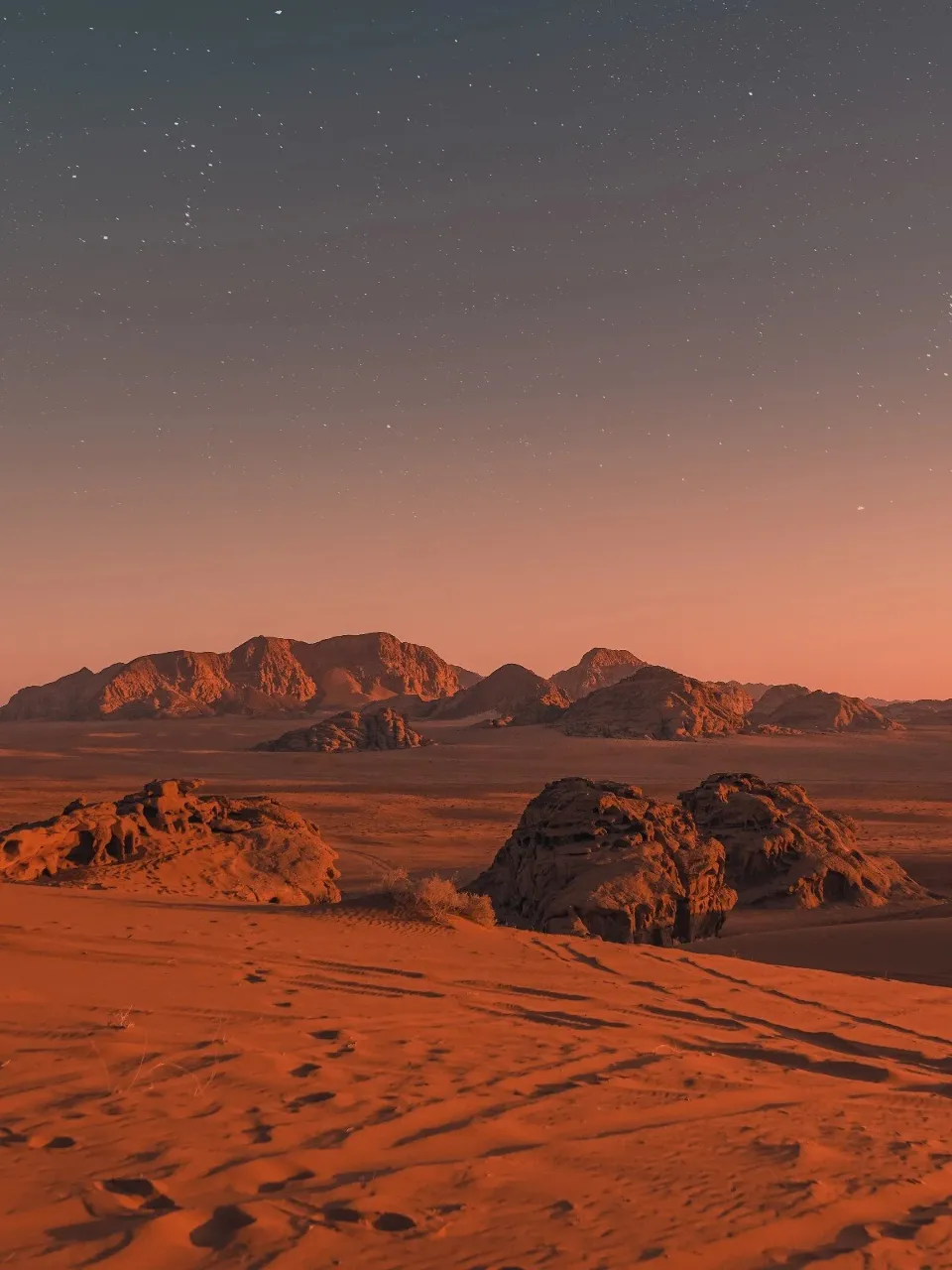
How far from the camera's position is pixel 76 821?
1553 centimetres

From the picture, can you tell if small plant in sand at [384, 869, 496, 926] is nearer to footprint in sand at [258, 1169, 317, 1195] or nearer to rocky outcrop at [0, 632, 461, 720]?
footprint in sand at [258, 1169, 317, 1195]

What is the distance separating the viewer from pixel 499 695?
4633 inches

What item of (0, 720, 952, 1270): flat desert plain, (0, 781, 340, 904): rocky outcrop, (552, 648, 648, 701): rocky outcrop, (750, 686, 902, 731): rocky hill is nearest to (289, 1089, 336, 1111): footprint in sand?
(0, 720, 952, 1270): flat desert plain

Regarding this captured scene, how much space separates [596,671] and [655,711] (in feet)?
278

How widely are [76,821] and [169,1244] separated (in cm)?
1368

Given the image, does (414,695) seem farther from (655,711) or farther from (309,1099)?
(309,1099)

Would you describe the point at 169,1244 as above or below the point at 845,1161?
above

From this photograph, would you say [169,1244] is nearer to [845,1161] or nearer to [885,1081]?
A: [845,1161]

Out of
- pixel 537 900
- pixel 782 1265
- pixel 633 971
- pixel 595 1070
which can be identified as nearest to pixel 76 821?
pixel 537 900

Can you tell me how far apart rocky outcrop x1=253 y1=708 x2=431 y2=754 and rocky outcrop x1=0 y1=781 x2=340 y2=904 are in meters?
46.6

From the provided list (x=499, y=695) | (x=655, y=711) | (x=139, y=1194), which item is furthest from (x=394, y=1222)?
(x=499, y=695)

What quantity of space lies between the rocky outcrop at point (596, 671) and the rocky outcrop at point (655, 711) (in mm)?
65952

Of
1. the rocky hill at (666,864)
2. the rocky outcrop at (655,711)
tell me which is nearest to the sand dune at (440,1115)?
the rocky hill at (666,864)

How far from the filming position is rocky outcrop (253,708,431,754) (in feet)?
217
